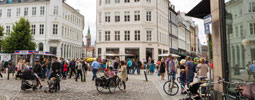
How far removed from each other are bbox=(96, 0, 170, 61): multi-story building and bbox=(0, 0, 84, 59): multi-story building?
1137 centimetres

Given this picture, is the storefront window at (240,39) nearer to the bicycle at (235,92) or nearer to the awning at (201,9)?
the bicycle at (235,92)

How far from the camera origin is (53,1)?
→ 48.9 m

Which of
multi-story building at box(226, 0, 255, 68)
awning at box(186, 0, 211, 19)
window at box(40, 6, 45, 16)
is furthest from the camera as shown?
window at box(40, 6, 45, 16)

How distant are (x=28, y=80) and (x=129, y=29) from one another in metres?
30.9

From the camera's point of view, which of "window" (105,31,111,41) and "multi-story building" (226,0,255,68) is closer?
"multi-story building" (226,0,255,68)

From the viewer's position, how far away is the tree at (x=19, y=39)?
1556 inches

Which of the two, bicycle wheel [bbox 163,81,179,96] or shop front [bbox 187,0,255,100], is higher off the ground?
shop front [bbox 187,0,255,100]

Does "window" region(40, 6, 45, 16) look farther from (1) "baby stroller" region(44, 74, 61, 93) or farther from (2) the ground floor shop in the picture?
(1) "baby stroller" region(44, 74, 61, 93)

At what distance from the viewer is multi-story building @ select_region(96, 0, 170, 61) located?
135ft

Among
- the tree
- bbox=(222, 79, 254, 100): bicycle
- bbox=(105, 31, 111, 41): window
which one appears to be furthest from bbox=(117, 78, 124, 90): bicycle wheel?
the tree

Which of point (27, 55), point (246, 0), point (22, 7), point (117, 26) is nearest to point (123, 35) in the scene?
point (117, 26)

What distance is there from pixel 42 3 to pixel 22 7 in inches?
222

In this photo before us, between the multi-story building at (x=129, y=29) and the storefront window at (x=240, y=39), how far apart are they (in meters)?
33.2

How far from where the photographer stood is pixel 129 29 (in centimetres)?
4162
